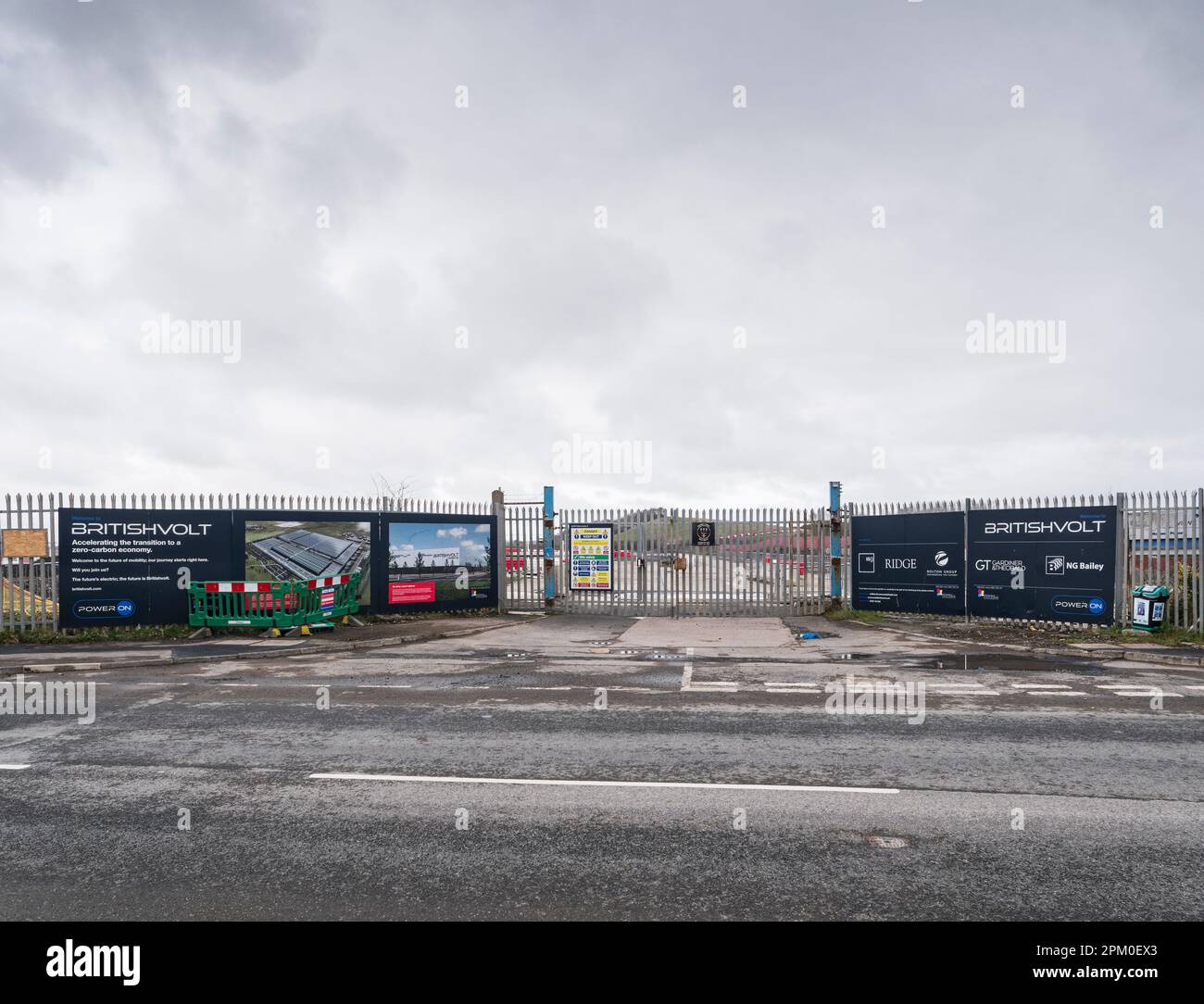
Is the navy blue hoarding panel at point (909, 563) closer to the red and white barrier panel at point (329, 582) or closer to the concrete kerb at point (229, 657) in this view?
the concrete kerb at point (229, 657)

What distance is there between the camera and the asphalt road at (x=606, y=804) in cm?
436

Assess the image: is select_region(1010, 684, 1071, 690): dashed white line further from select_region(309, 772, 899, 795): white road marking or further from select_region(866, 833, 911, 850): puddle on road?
select_region(866, 833, 911, 850): puddle on road

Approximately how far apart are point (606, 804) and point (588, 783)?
0.56 metres

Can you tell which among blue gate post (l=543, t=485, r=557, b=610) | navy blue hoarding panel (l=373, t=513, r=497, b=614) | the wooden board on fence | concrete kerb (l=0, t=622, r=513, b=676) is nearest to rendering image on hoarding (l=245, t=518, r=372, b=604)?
navy blue hoarding panel (l=373, t=513, r=497, b=614)

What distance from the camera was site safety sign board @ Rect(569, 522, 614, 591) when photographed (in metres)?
21.4

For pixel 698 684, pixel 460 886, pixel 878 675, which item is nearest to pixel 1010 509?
pixel 878 675

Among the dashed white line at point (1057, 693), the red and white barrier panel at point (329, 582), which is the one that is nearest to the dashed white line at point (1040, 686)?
the dashed white line at point (1057, 693)

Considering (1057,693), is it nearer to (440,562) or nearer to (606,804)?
(606,804)

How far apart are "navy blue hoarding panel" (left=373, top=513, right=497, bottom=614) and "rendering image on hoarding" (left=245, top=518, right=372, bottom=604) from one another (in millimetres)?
492

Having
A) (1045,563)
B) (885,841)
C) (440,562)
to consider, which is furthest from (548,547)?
(885,841)

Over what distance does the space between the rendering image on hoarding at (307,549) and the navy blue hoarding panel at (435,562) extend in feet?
1.61

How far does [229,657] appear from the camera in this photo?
46.5 feet
